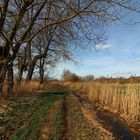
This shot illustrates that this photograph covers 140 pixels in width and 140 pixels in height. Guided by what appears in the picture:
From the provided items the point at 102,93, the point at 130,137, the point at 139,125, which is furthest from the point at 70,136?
the point at 102,93

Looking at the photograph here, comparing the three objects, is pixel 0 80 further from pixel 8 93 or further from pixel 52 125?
pixel 52 125

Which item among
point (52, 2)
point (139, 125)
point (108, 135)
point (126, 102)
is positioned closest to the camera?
point (108, 135)

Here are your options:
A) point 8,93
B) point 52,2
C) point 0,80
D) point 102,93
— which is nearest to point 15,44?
point 0,80

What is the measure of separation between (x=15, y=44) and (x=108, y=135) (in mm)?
8686

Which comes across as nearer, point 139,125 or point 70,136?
point 70,136

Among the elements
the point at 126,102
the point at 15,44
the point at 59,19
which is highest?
the point at 59,19

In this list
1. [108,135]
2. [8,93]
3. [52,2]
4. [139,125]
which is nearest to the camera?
[108,135]

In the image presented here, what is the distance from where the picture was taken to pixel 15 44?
48.8 feet

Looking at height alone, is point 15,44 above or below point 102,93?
above

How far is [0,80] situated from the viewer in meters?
14.5

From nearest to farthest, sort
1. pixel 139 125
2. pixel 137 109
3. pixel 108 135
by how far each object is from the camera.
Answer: pixel 108 135
pixel 139 125
pixel 137 109

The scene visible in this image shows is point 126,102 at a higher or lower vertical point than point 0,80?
lower

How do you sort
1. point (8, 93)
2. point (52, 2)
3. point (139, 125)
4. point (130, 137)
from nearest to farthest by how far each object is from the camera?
point (130, 137)
point (139, 125)
point (52, 2)
point (8, 93)

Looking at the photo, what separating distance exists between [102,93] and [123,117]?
574cm
